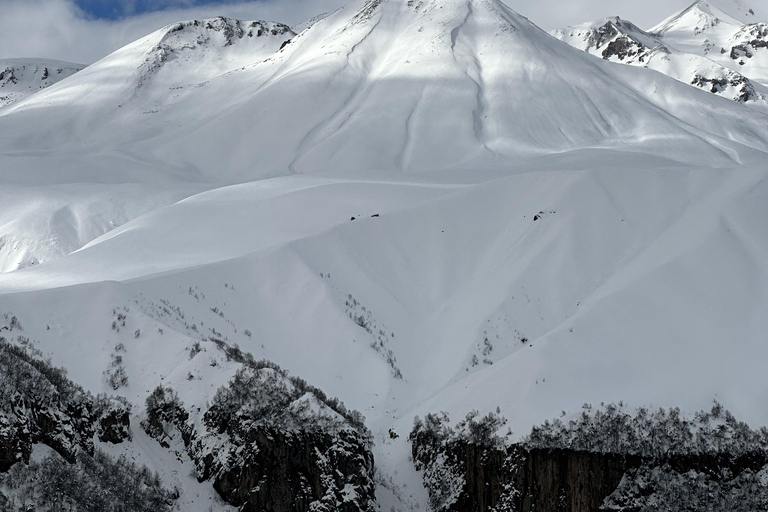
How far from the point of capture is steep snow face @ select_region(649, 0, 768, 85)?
518 feet

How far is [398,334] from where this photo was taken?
30516 mm

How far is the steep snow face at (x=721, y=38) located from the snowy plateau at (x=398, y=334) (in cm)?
9686

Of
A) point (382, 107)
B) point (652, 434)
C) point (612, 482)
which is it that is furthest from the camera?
point (382, 107)

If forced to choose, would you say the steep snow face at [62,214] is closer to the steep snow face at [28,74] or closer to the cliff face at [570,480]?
the cliff face at [570,480]

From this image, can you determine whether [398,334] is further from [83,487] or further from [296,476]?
[83,487]

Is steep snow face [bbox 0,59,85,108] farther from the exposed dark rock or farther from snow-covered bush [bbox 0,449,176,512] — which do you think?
snow-covered bush [bbox 0,449,176,512]

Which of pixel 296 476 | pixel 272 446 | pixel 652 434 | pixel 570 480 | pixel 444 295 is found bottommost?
pixel 444 295

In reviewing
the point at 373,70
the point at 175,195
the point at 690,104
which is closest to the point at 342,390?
the point at 175,195

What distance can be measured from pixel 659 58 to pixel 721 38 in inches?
1607

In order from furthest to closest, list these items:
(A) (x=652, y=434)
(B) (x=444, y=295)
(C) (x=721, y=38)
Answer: (C) (x=721, y=38)
(B) (x=444, y=295)
(A) (x=652, y=434)

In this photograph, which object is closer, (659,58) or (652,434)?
(652,434)

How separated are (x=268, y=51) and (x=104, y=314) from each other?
92622 millimetres

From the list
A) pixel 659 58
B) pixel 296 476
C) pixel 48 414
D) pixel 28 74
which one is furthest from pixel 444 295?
pixel 28 74

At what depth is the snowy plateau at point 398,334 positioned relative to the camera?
18266mm
